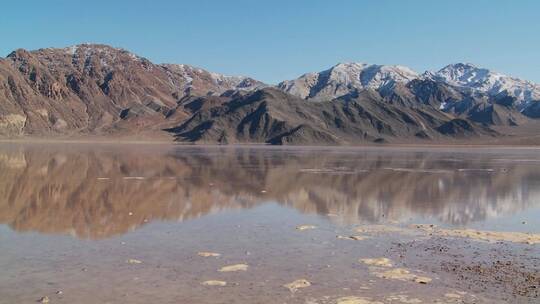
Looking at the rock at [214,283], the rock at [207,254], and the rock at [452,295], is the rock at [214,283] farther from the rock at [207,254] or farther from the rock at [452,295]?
the rock at [452,295]

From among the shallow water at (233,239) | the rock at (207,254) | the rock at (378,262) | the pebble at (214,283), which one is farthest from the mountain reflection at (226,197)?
the rock at (378,262)

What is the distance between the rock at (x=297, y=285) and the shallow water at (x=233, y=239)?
0.22 meters

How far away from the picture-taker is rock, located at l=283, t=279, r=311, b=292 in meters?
14.5

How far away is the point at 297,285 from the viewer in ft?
48.3

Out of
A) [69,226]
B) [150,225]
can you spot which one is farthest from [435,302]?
[69,226]

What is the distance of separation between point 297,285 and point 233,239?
6.88 metres

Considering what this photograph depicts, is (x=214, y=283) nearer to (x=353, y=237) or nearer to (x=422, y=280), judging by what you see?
(x=422, y=280)

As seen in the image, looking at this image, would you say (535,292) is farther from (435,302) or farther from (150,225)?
(150,225)

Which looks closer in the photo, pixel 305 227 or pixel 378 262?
pixel 378 262

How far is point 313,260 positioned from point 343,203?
15.3 meters

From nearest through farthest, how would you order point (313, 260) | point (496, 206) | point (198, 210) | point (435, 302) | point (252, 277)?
1. point (435, 302)
2. point (252, 277)
3. point (313, 260)
4. point (198, 210)
5. point (496, 206)

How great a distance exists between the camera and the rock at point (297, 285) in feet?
47.5

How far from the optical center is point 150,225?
24.2 meters

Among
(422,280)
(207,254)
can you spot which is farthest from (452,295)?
(207,254)
